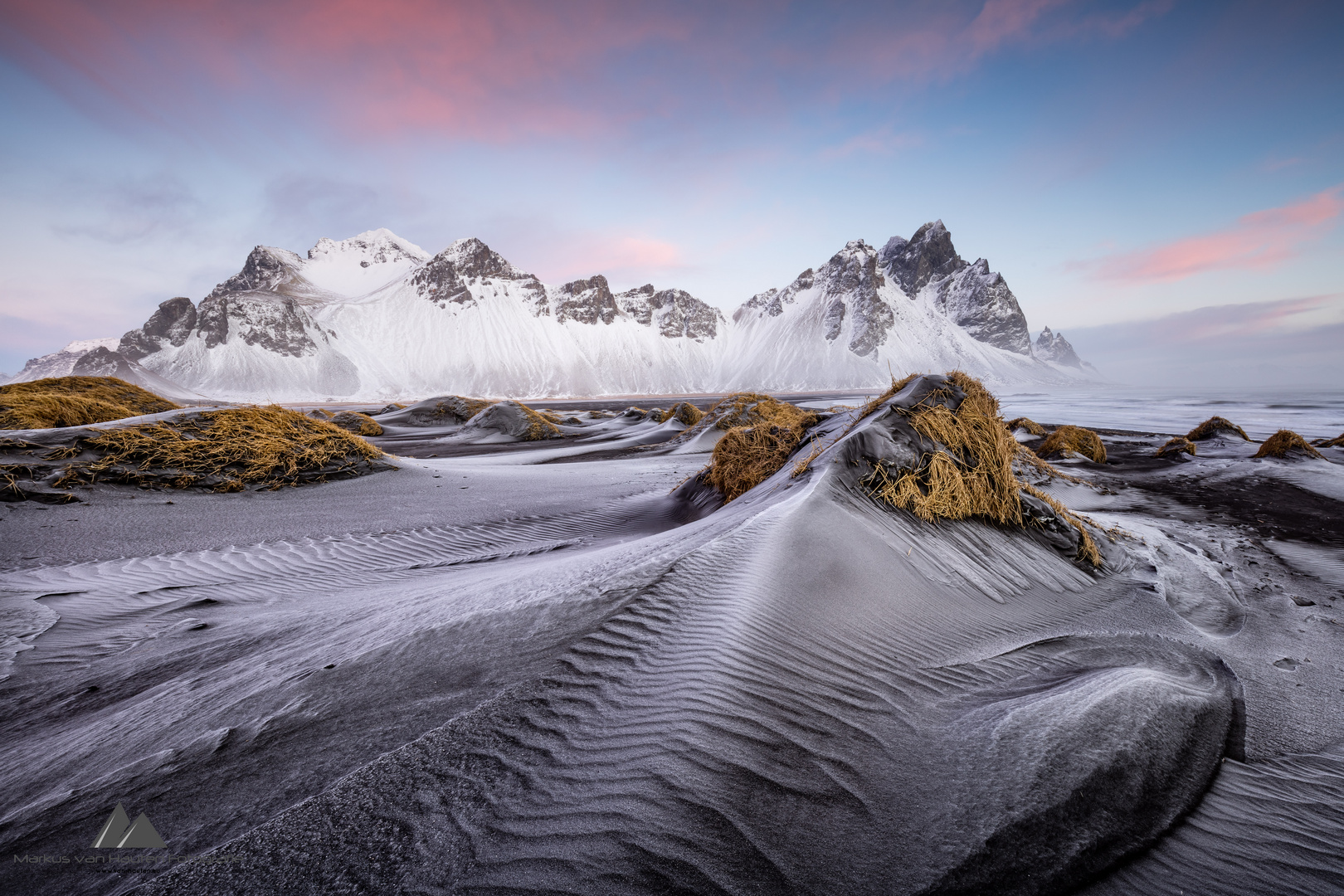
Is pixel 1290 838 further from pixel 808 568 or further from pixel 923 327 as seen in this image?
pixel 923 327

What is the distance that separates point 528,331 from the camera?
10031 centimetres

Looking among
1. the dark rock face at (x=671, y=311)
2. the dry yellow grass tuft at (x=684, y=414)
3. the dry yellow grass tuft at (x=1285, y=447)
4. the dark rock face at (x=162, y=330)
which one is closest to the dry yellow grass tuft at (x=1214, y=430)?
the dry yellow grass tuft at (x=1285, y=447)

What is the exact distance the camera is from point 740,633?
1.90 metres

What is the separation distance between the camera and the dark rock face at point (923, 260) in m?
144

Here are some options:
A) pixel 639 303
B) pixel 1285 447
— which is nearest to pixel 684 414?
pixel 1285 447

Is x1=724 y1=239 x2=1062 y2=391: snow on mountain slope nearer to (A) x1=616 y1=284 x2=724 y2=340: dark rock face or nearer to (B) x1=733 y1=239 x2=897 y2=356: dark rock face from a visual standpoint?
(B) x1=733 y1=239 x2=897 y2=356: dark rock face

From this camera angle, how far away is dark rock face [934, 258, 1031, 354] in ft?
461

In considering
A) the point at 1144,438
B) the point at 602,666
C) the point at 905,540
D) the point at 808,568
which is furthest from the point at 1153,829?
the point at 1144,438

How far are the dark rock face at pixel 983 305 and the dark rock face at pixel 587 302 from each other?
97.1 metres

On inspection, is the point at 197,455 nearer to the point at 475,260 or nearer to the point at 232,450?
the point at 232,450

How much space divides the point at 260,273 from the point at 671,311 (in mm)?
86991

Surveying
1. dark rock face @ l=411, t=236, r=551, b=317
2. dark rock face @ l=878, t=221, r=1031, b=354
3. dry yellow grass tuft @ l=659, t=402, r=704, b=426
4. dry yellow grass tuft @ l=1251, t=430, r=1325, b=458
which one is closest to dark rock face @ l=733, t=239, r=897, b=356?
dark rock face @ l=878, t=221, r=1031, b=354

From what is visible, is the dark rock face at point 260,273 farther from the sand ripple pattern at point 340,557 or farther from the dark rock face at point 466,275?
the sand ripple pattern at point 340,557

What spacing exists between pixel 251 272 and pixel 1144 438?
454 ft
